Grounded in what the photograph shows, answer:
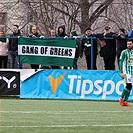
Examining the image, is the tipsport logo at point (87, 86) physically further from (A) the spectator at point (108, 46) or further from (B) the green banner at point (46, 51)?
(A) the spectator at point (108, 46)

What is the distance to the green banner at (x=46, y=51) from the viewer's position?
2089cm

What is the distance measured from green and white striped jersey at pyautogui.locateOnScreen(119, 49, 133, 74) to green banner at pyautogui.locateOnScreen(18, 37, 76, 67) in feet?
11.8

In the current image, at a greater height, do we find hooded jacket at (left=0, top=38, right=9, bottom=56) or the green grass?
hooded jacket at (left=0, top=38, right=9, bottom=56)

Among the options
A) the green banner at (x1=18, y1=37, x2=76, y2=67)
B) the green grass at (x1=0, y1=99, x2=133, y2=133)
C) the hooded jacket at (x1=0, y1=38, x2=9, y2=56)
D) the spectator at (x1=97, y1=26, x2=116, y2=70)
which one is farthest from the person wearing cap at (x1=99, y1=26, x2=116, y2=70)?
the green grass at (x1=0, y1=99, x2=133, y2=133)

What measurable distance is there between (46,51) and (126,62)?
4.34m

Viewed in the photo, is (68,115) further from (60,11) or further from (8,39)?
(60,11)

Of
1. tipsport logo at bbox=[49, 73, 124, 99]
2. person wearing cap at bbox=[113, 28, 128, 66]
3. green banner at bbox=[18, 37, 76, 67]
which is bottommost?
tipsport logo at bbox=[49, 73, 124, 99]

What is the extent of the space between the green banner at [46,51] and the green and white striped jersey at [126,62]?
3.61m

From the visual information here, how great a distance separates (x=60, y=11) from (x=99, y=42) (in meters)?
12.9

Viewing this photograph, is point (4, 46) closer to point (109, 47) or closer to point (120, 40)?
point (109, 47)

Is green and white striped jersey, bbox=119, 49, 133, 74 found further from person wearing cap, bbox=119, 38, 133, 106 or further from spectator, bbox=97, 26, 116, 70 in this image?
spectator, bbox=97, 26, 116, 70

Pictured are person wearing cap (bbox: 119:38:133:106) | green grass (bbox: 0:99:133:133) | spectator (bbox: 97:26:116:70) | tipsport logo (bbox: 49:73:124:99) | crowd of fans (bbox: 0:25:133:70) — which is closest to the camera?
green grass (bbox: 0:99:133:133)

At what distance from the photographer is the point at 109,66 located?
2061 centimetres

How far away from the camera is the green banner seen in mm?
20891
